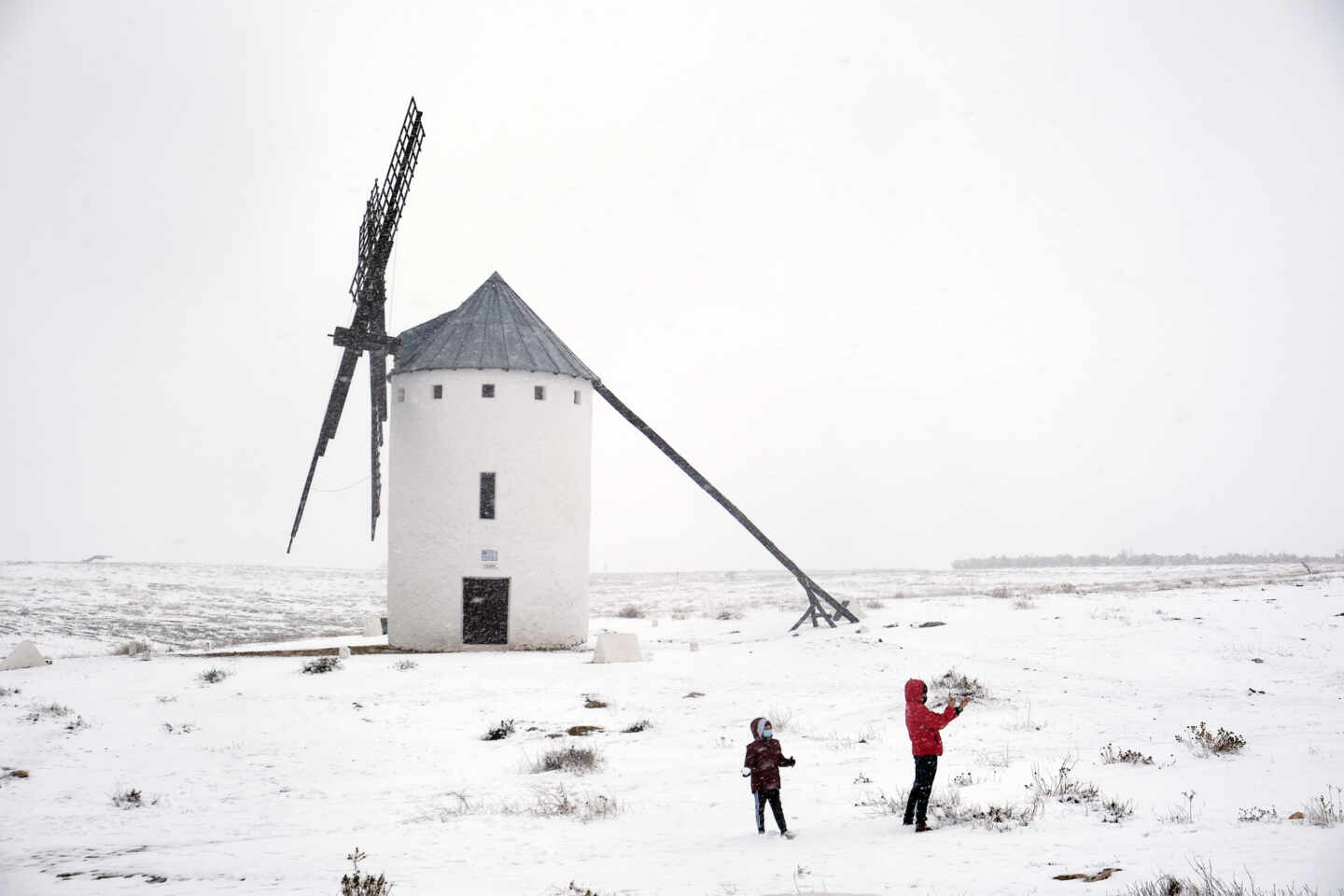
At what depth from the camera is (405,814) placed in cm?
1163

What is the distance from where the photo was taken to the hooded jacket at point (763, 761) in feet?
32.3

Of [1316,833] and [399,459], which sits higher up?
[399,459]

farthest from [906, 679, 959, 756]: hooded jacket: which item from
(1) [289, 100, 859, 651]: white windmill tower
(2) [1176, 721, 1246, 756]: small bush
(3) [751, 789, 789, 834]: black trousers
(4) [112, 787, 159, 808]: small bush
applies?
(1) [289, 100, 859, 651]: white windmill tower

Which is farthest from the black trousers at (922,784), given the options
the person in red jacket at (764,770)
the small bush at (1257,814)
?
the small bush at (1257,814)

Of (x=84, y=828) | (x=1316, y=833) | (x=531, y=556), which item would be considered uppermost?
(x=531, y=556)

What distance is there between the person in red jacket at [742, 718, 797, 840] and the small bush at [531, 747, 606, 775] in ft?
13.6

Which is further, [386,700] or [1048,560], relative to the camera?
[1048,560]

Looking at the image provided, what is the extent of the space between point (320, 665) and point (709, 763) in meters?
10.5

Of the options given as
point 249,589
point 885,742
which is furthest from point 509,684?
point 249,589

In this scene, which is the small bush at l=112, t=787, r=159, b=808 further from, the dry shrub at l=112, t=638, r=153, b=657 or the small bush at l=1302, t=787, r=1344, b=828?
the dry shrub at l=112, t=638, r=153, b=657

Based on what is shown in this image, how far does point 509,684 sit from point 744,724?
5474 mm

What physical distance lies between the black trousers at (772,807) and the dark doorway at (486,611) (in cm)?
1664

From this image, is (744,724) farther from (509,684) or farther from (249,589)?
(249,589)

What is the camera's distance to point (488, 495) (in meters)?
25.8
